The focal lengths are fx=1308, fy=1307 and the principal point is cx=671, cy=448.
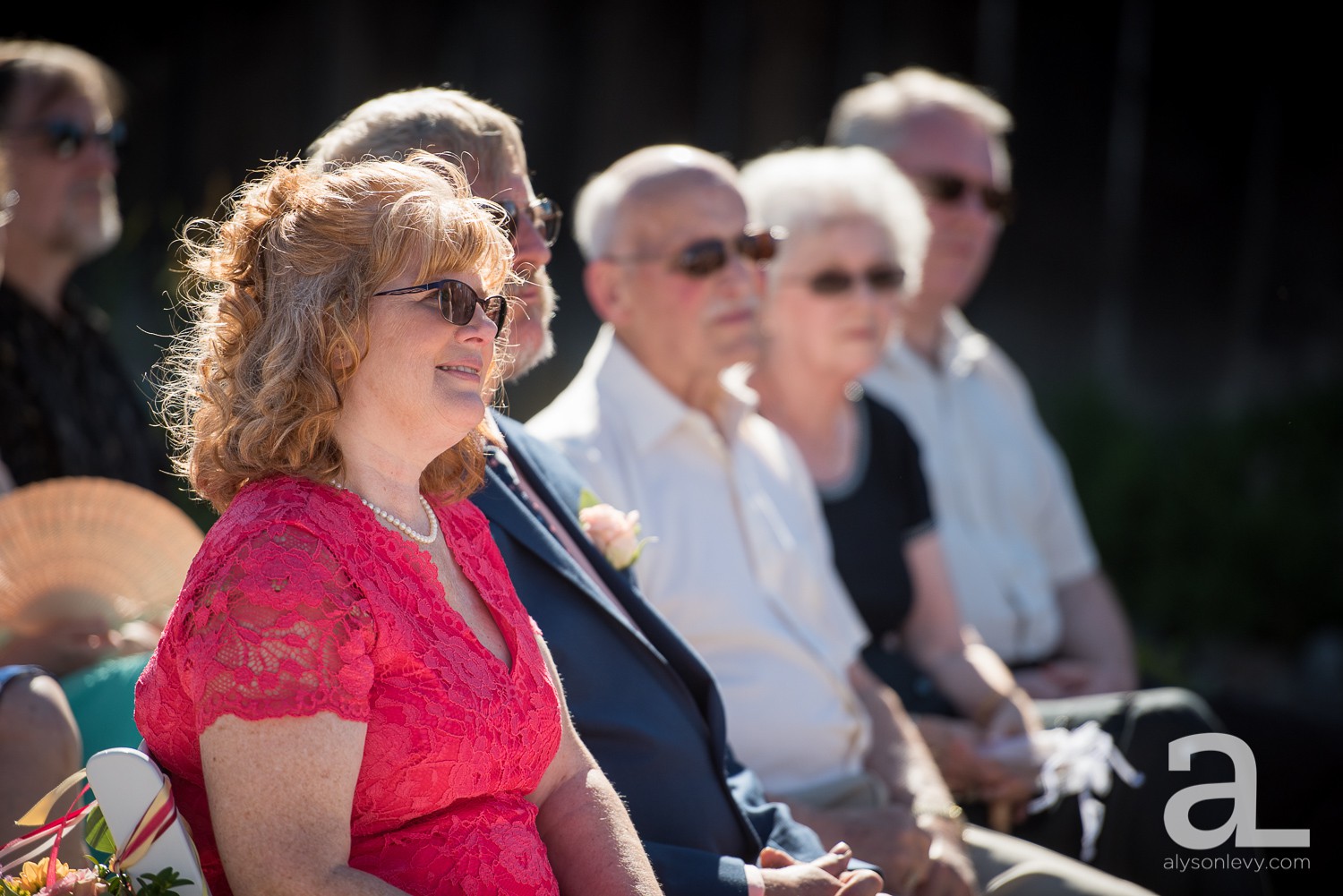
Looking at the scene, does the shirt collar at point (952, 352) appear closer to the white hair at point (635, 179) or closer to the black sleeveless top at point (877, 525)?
the black sleeveless top at point (877, 525)

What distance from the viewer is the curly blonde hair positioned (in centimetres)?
155

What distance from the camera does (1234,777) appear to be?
3.07 meters

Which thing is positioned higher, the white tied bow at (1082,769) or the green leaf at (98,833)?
the green leaf at (98,833)

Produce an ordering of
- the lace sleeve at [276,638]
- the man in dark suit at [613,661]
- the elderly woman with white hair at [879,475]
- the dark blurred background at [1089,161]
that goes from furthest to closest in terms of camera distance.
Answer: the dark blurred background at [1089,161] → the elderly woman with white hair at [879,475] → the man in dark suit at [613,661] → the lace sleeve at [276,638]

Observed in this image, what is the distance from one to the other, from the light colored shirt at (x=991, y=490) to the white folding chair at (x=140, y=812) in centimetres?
271

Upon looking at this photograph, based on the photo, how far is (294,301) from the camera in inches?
61.6

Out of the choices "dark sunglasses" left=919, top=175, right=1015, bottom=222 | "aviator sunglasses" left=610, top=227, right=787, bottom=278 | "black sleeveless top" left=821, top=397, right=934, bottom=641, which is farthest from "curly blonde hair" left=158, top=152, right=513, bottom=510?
"dark sunglasses" left=919, top=175, right=1015, bottom=222

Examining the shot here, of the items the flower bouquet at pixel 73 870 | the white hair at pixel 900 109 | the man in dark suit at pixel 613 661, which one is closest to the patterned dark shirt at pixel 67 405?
the man in dark suit at pixel 613 661

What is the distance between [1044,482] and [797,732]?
182cm

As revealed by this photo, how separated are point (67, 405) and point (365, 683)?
7.39 feet

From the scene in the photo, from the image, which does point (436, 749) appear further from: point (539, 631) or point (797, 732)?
point (797, 732)

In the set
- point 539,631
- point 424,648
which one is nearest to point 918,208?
point 539,631

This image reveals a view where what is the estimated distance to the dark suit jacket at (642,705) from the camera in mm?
2018

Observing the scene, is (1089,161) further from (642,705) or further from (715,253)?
(642,705)
